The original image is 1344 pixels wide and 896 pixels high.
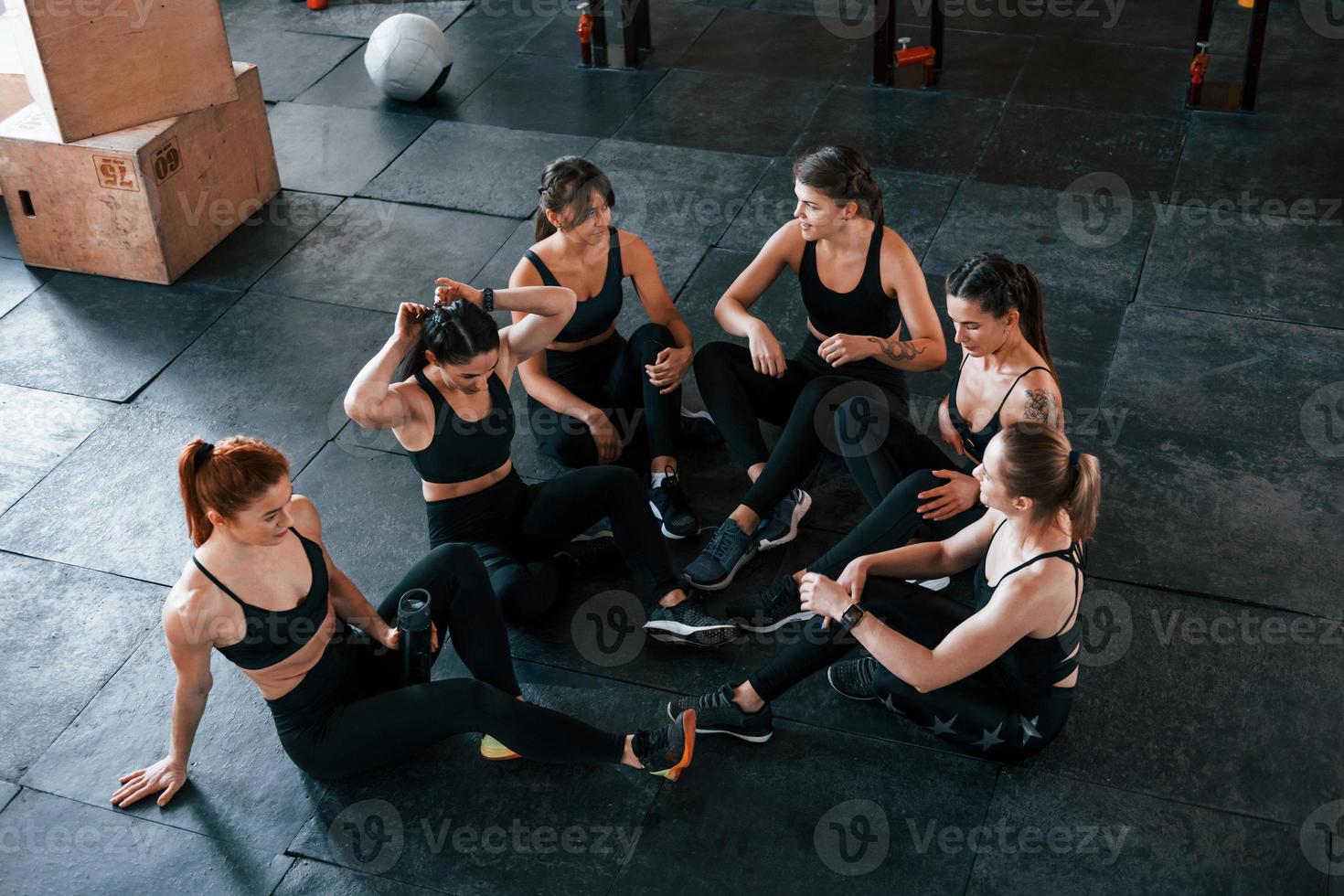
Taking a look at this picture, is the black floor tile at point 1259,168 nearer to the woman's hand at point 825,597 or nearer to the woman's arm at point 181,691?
the woman's hand at point 825,597

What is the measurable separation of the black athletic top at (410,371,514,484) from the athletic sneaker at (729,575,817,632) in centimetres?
86

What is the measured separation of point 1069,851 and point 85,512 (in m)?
3.40

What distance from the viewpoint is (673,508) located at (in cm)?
425

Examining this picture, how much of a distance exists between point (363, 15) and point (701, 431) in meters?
4.75

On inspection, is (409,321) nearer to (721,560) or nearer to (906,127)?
(721,560)

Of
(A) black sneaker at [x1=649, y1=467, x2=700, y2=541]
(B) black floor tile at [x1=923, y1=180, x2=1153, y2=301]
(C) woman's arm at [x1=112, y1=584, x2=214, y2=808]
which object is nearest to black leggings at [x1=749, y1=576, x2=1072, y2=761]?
(A) black sneaker at [x1=649, y1=467, x2=700, y2=541]

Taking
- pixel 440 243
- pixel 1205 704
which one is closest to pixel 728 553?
pixel 1205 704

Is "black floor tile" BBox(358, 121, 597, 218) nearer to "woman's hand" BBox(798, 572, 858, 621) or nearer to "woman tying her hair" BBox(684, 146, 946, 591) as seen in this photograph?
"woman tying her hair" BBox(684, 146, 946, 591)

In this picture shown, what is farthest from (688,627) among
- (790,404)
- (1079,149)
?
(1079,149)

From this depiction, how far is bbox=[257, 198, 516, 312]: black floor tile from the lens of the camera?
5570 mm

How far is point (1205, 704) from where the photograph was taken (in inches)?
140

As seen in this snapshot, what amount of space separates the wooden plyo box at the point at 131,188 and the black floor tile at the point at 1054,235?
127 inches

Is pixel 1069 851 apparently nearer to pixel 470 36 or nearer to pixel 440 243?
pixel 440 243

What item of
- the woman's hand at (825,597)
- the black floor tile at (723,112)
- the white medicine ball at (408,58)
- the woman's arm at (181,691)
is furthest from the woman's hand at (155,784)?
the white medicine ball at (408,58)
